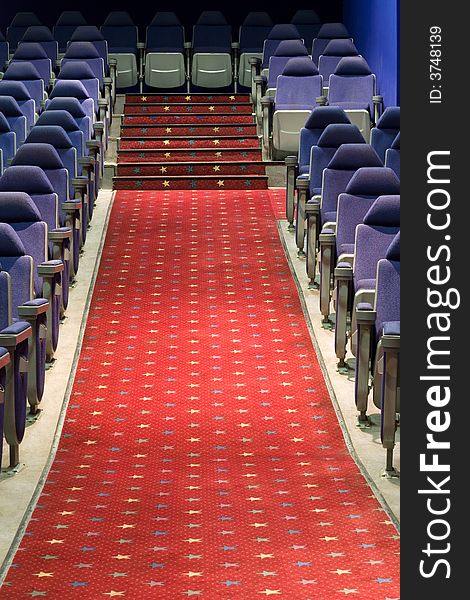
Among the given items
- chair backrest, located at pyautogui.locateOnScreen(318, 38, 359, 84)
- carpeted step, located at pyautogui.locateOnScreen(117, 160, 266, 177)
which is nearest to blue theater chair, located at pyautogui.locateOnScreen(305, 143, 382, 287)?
carpeted step, located at pyautogui.locateOnScreen(117, 160, 266, 177)

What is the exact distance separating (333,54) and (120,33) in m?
2.61

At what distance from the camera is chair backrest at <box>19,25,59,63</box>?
12328mm

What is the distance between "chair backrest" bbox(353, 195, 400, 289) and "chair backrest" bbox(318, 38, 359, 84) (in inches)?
210

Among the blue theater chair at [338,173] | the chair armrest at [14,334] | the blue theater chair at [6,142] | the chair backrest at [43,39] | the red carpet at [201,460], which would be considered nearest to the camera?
the red carpet at [201,460]

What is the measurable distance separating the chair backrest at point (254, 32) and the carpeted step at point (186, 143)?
6.89 ft

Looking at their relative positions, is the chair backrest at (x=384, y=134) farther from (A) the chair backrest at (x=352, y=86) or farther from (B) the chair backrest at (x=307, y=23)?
(B) the chair backrest at (x=307, y=23)

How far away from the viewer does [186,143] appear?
1083 cm

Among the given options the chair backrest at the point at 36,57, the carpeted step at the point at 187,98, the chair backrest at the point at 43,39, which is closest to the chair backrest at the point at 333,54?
the carpeted step at the point at 187,98

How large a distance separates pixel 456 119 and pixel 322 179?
5.02 metres

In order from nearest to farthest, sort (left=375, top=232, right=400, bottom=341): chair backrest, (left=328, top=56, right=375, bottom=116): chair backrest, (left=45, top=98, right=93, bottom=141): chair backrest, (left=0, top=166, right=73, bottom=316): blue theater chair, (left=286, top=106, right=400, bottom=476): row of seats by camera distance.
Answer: (left=286, top=106, right=400, bottom=476): row of seats, (left=375, top=232, right=400, bottom=341): chair backrest, (left=0, top=166, right=73, bottom=316): blue theater chair, (left=45, top=98, right=93, bottom=141): chair backrest, (left=328, top=56, right=375, bottom=116): chair backrest

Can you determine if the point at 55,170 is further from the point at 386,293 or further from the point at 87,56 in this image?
the point at 87,56

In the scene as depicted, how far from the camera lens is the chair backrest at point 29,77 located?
10688 mm

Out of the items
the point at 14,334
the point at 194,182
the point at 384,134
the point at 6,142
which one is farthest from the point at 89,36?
the point at 14,334

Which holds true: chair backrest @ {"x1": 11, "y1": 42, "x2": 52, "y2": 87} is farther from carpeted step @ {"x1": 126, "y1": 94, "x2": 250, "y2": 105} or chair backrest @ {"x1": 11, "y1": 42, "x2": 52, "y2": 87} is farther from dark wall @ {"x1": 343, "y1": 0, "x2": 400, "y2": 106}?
dark wall @ {"x1": 343, "y1": 0, "x2": 400, "y2": 106}
